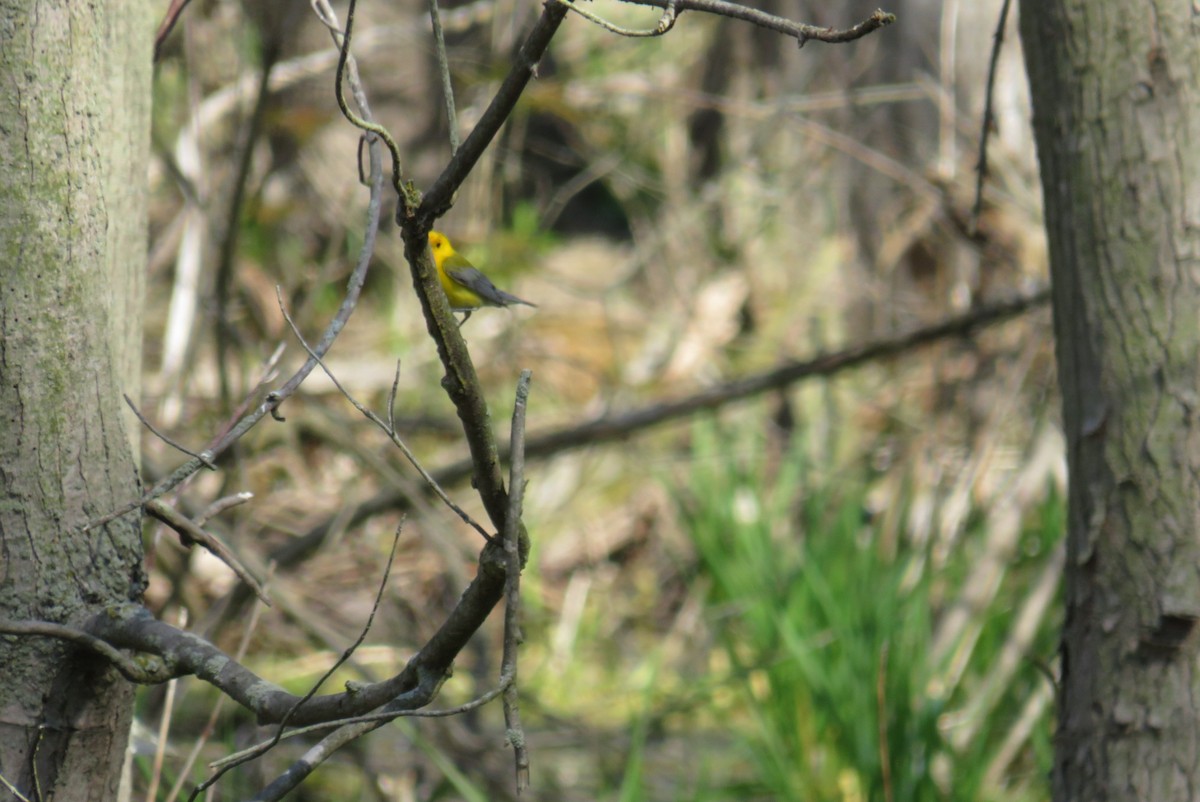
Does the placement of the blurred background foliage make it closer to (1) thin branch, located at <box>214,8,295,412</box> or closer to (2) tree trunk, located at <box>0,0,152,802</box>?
(1) thin branch, located at <box>214,8,295,412</box>

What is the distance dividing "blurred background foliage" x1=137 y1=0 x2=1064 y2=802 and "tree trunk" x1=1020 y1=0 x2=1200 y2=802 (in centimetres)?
17

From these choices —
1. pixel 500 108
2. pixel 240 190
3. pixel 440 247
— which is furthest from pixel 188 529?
pixel 240 190

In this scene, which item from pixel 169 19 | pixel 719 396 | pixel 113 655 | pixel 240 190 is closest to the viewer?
pixel 113 655

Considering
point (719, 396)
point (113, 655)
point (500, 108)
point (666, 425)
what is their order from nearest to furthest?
point (500, 108)
point (113, 655)
point (719, 396)
point (666, 425)

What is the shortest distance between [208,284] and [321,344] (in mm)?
2791

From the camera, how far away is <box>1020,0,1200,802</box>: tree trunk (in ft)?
5.27

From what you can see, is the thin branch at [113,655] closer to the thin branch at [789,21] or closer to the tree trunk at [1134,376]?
the thin branch at [789,21]

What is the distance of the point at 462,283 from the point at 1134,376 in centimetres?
109

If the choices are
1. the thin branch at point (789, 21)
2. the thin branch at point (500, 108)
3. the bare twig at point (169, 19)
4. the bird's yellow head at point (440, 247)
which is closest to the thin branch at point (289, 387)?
the thin branch at point (500, 108)

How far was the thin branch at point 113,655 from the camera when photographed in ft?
3.51

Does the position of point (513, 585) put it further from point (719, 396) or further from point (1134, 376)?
point (719, 396)

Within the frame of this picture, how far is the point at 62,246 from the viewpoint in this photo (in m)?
1.20

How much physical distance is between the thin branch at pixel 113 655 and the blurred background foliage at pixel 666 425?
0.58m

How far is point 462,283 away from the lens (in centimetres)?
191
